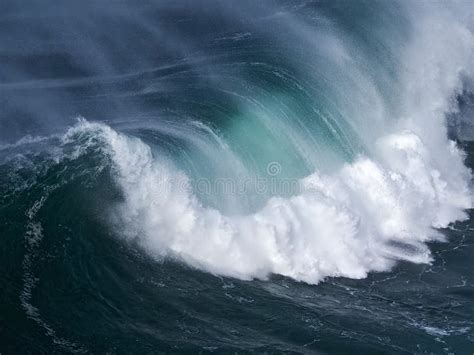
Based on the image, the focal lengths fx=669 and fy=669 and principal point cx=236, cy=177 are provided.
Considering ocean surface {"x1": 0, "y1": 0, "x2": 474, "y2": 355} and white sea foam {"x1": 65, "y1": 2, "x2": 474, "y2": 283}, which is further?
white sea foam {"x1": 65, "y1": 2, "x2": 474, "y2": 283}

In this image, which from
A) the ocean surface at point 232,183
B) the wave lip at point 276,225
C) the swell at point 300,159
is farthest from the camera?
the swell at point 300,159

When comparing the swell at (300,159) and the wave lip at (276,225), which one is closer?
the wave lip at (276,225)

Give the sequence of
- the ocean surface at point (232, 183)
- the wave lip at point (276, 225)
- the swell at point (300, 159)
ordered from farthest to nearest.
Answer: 1. the swell at point (300, 159)
2. the wave lip at point (276, 225)
3. the ocean surface at point (232, 183)

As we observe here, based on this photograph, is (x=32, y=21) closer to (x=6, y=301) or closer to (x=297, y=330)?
(x=6, y=301)

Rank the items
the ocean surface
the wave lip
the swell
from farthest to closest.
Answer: the swell → the wave lip → the ocean surface

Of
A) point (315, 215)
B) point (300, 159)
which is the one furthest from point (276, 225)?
point (300, 159)

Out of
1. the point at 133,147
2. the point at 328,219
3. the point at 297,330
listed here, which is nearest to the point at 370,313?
the point at 297,330
